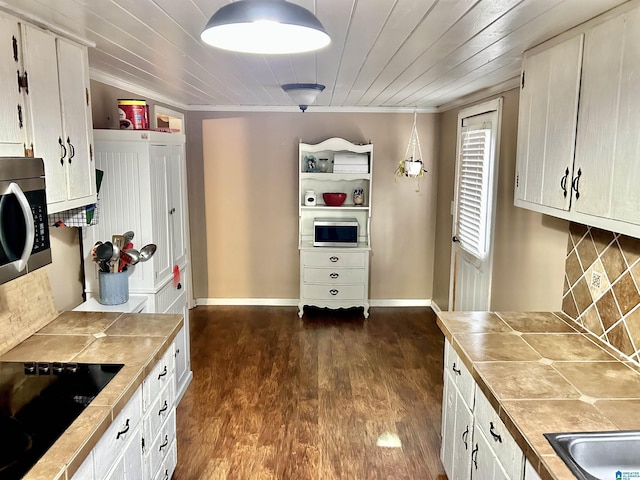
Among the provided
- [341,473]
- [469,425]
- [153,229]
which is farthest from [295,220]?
[469,425]

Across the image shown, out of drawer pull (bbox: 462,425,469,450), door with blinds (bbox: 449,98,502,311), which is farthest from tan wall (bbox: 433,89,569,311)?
drawer pull (bbox: 462,425,469,450)

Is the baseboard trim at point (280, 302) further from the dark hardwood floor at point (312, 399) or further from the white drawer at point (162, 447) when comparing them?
the white drawer at point (162, 447)

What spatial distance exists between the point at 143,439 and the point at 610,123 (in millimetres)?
2095

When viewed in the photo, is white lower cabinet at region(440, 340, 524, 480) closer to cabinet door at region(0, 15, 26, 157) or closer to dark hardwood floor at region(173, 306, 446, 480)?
dark hardwood floor at region(173, 306, 446, 480)

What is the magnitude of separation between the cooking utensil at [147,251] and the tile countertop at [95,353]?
431 mm

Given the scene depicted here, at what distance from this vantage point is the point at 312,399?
343 cm

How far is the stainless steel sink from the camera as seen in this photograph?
1429 mm

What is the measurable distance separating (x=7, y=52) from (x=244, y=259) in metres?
3.85

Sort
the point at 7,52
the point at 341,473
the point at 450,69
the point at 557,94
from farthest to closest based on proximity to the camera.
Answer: the point at 450,69
the point at 341,473
the point at 557,94
the point at 7,52

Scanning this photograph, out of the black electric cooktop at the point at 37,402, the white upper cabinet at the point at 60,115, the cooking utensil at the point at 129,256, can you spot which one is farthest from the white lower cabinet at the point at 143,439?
the white upper cabinet at the point at 60,115

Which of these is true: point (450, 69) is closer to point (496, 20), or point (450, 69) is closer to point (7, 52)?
point (496, 20)

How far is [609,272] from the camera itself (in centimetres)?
212

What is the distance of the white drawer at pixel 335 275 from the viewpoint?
505 cm

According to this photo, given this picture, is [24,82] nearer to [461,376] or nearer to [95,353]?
[95,353]
